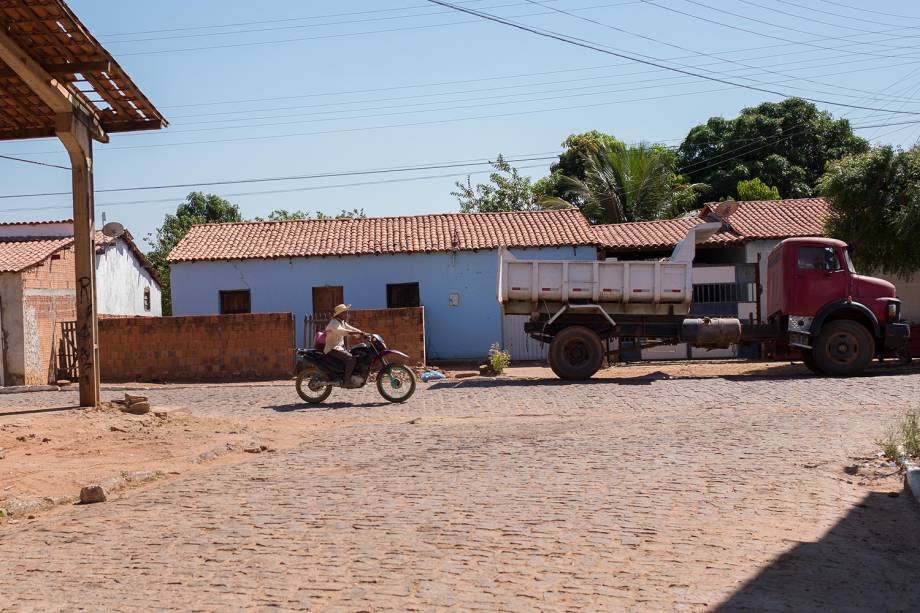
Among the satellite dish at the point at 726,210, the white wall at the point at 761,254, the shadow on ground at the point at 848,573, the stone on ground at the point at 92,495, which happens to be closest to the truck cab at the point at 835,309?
the white wall at the point at 761,254

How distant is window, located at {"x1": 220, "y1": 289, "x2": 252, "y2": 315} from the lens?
89.4ft

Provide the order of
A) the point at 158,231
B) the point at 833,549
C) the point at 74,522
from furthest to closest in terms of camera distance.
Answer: the point at 158,231, the point at 74,522, the point at 833,549

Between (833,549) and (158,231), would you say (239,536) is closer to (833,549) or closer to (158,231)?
(833,549)

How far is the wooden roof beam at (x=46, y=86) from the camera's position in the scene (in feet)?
38.3

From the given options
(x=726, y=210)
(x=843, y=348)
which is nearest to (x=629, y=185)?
(x=726, y=210)

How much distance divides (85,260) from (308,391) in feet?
13.5

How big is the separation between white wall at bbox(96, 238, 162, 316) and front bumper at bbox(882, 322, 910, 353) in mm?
20701

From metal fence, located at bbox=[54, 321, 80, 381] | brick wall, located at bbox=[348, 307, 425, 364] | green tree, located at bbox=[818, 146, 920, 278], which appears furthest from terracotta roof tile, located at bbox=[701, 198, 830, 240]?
metal fence, located at bbox=[54, 321, 80, 381]

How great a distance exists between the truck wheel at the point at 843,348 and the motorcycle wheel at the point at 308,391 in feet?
31.1

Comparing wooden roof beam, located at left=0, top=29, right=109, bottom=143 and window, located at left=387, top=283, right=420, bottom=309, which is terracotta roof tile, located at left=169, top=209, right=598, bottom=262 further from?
wooden roof beam, located at left=0, top=29, right=109, bottom=143

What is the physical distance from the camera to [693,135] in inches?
1812

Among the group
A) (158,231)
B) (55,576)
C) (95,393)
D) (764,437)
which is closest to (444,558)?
(55,576)

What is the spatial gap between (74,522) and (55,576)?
1641mm

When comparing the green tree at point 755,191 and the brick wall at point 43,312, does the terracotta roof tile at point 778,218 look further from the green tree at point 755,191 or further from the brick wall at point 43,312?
the brick wall at point 43,312
